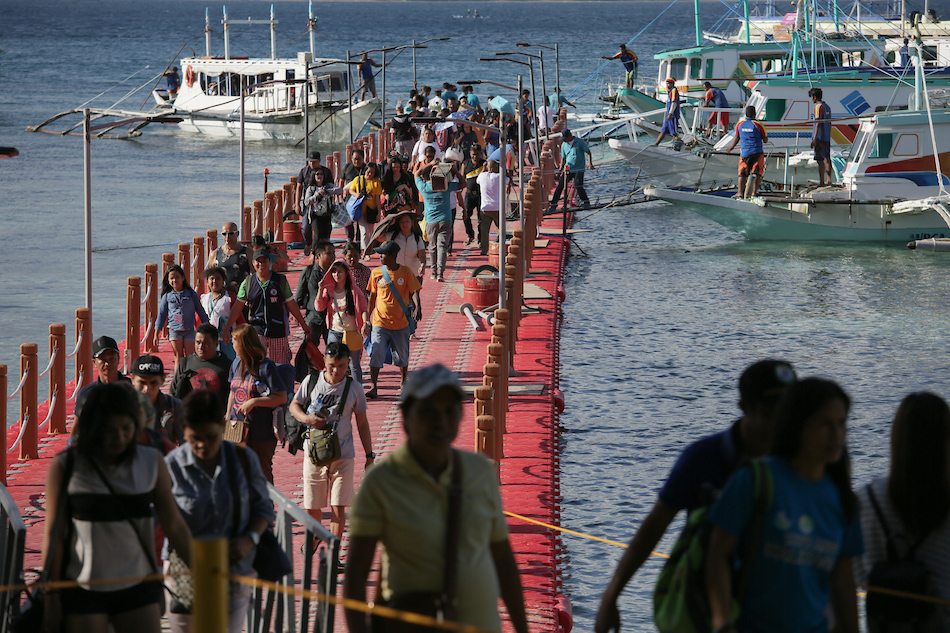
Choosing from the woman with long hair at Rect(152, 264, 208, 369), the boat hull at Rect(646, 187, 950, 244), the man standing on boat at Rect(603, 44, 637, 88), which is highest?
the man standing on boat at Rect(603, 44, 637, 88)

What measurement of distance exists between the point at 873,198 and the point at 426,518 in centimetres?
2619

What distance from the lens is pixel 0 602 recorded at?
18.8 feet

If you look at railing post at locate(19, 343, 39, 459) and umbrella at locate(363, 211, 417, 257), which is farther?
umbrella at locate(363, 211, 417, 257)

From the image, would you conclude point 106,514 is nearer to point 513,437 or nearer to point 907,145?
point 513,437

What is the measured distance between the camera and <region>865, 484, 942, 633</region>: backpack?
14.6ft

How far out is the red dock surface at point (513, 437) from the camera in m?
9.38

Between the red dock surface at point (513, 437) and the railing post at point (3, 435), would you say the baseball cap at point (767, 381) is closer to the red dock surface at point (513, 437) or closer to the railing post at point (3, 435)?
the red dock surface at point (513, 437)

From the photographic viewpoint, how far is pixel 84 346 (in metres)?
13.0

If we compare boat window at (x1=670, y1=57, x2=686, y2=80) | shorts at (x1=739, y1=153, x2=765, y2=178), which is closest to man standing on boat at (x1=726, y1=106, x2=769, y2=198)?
shorts at (x1=739, y1=153, x2=765, y2=178)

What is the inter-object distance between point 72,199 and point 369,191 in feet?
68.9

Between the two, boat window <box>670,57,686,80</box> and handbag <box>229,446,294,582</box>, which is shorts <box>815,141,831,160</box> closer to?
boat window <box>670,57,686,80</box>

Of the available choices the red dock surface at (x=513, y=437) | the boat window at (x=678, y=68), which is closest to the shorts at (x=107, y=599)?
the red dock surface at (x=513, y=437)

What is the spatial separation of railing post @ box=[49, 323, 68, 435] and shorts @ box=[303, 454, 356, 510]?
4.47 metres

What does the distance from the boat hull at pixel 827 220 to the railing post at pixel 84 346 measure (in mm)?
17365
